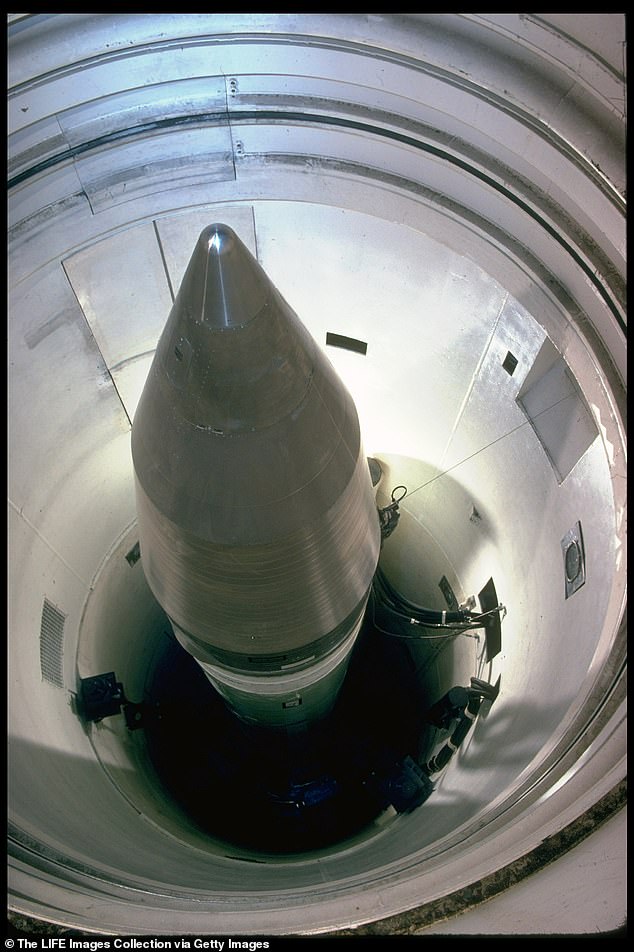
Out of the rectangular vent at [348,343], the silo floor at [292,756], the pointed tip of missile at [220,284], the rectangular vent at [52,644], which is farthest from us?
the silo floor at [292,756]

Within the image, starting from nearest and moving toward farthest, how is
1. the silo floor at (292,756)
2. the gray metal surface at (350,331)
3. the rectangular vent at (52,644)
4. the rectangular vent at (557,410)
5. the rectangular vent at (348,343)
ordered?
the gray metal surface at (350,331)
the rectangular vent at (557,410)
the rectangular vent at (52,644)
the rectangular vent at (348,343)
the silo floor at (292,756)

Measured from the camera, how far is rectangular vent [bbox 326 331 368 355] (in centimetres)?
354

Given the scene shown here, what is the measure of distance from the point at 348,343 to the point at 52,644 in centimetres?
211

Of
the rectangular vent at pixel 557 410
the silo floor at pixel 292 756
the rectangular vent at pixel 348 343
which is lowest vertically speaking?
the silo floor at pixel 292 756

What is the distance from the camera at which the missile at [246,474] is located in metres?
1.65

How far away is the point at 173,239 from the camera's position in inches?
121

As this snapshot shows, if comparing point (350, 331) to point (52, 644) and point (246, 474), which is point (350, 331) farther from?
point (52, 644)

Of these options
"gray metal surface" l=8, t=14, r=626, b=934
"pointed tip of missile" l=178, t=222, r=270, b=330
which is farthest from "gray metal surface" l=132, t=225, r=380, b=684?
"gray metal surface" l=8, t=14, r=626, b=934

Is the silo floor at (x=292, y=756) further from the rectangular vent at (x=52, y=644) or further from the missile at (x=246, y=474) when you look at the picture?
the missile at (x=246, y=474)

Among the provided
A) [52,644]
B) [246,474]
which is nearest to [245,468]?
[246,474]

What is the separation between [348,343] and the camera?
3.58 metres

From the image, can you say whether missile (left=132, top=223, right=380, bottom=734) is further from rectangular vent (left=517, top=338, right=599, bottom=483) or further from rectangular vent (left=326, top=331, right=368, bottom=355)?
rectangular vent (left=326, top=331, right=368, bottom=355)

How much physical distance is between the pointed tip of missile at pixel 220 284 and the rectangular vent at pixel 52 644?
215cm

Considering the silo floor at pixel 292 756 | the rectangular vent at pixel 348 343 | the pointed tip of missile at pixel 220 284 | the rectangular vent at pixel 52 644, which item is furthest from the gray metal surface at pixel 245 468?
the silo floor at pixel 292 756
